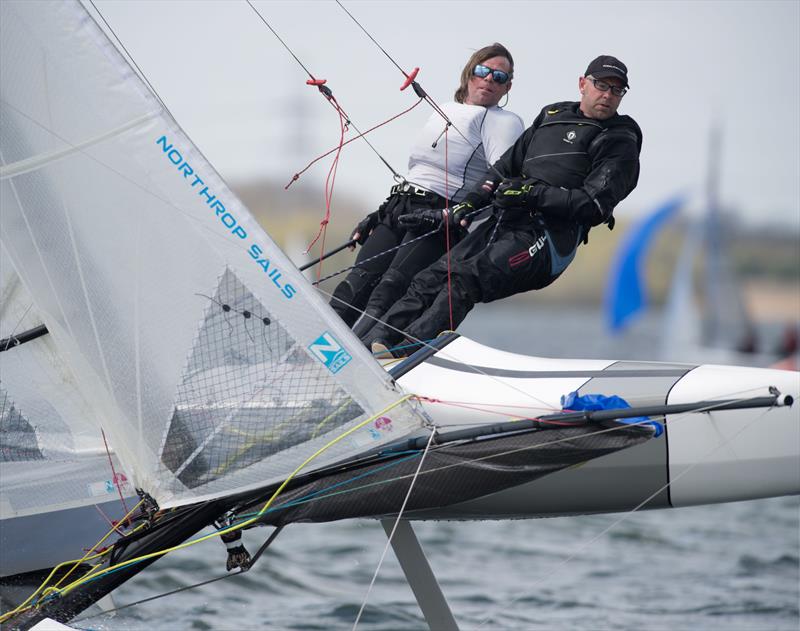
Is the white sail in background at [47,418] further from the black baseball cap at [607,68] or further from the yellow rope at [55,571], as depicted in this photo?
the black baseball cap at [607,68]

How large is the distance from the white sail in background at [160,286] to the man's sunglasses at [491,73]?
4.35 ft

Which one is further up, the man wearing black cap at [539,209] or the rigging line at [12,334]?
the man wearing black cap at [539,209]

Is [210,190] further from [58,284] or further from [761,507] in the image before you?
[761,507]

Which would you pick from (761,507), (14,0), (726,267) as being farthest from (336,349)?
(726,267)

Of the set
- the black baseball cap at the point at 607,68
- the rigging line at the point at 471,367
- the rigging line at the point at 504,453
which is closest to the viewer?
the rigging line at the point at 504,453

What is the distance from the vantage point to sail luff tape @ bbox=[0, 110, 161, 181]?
11.2 feet

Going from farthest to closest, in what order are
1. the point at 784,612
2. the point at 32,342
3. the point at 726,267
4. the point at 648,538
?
the point at 726,267 < the point at 648,538 < the point at 784,612 < the point at 32,342

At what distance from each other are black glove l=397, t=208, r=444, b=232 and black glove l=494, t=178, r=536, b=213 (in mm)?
318

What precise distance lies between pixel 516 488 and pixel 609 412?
23.2 inches

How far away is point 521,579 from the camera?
25.8ft

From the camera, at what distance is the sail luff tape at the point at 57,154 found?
3.41 metres

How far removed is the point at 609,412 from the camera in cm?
335

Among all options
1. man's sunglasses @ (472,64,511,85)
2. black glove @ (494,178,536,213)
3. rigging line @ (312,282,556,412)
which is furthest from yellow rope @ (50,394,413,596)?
man's sunglasses @ (472,64,511,85)

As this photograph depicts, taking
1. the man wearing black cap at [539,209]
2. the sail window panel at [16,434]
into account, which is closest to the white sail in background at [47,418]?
the sail window panel at [16,434]
